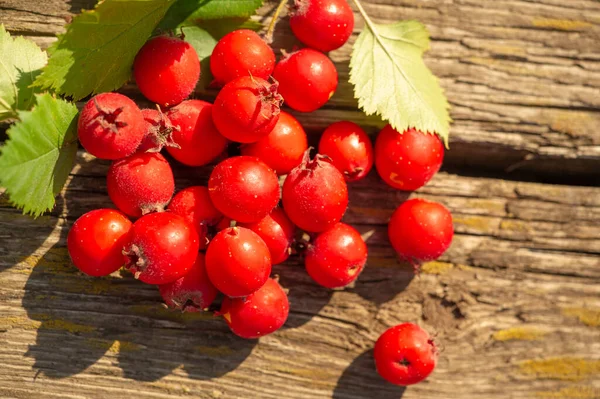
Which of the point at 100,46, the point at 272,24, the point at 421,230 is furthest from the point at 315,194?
the point at 100,46

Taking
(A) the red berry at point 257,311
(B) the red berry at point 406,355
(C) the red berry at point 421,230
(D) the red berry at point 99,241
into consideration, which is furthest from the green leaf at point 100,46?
(B) the red berry at point 406,355

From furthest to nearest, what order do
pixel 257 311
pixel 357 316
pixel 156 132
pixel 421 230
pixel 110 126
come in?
pixel 357 316, pixel 421 230, pixel 257 311, pixel 156 132, pixel 110 126

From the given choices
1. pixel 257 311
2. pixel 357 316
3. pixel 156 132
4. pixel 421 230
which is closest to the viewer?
pixel 156 132

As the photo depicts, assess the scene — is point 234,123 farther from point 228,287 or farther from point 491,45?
point 491,45

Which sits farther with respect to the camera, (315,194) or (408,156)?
(408,156)

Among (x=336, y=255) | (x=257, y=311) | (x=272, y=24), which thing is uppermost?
(x=272, y=24)

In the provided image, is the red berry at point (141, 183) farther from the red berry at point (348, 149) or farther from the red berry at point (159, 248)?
the red berry at point (348, 149)

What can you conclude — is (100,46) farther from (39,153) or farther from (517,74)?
(517,74)
